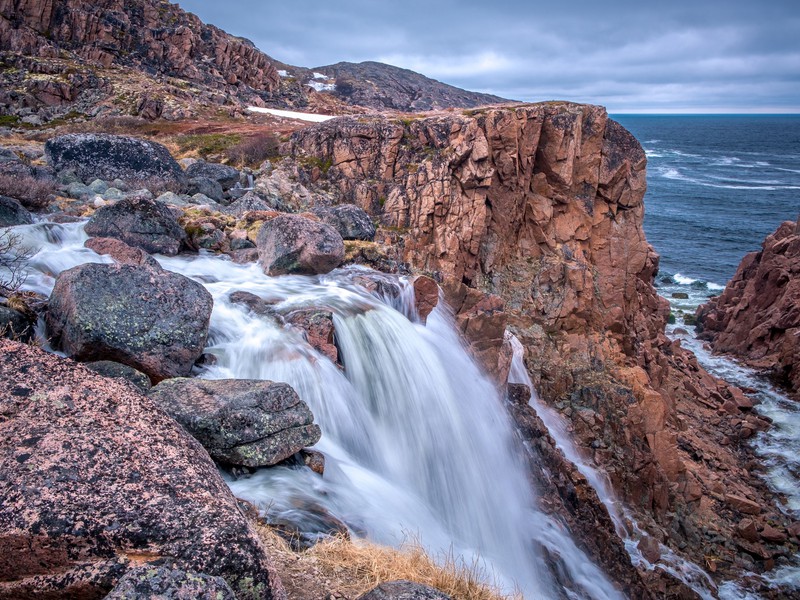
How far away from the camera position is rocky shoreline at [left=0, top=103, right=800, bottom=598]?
332 inches

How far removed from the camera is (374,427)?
449 inches

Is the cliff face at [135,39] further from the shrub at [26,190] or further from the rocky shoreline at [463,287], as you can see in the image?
the shrub at [26,190]

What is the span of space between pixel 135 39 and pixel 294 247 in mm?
57241

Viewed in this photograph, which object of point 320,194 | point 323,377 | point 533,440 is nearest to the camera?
point 323,377

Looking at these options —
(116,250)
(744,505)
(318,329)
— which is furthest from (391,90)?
(318,329)

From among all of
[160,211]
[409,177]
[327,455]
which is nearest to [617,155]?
[409,177]

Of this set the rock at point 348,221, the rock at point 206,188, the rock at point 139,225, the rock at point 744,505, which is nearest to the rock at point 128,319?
the rock at point 139,225

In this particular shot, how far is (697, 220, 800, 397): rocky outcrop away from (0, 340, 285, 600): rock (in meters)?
37.0

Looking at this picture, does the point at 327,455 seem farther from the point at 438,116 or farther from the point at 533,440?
the point at 438,116

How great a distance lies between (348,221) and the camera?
59.1ft

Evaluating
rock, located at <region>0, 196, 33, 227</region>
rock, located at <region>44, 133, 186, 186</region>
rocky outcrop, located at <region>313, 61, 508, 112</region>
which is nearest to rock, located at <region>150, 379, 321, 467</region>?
rock, located at <region>0, 196, 33, 227</region>

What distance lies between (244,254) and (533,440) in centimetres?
1073

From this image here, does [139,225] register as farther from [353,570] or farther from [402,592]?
[402,592]

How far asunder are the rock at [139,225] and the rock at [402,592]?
11.1 m
